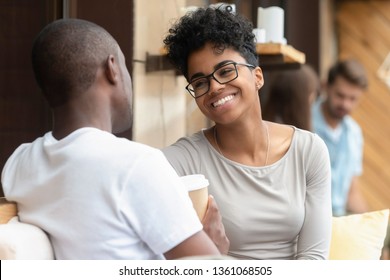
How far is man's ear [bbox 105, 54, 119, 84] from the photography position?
1600 mm

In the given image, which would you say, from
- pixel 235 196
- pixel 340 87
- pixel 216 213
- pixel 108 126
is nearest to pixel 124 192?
pixel 108 126

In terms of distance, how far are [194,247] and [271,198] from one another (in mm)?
627

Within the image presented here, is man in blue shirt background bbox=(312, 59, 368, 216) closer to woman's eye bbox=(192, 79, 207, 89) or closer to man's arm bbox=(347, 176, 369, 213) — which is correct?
man's arm bbox=(347, 176, 369, 213)

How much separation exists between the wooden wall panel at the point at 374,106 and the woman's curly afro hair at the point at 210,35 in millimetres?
5157

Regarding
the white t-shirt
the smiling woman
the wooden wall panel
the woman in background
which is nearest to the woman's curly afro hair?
the smiling woman

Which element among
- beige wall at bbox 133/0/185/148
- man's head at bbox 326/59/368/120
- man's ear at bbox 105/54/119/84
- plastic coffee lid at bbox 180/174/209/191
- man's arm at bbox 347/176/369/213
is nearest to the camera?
man's ear at bbox 105/54/119/84

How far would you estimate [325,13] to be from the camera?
6.65 meters

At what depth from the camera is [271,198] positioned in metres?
2.10

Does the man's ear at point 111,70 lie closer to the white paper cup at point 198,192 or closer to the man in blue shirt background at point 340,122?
the white paper cup at point 198,192

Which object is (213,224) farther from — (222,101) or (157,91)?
(157,91)

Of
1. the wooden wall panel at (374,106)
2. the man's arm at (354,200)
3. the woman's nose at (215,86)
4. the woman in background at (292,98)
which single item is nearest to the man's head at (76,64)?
the woman's nose at (215,86)

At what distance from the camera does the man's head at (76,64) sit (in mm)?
1576

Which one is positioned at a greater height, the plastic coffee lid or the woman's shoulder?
the plastic coffee lid

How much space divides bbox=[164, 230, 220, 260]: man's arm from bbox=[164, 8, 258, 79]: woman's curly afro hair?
2.12 ft
